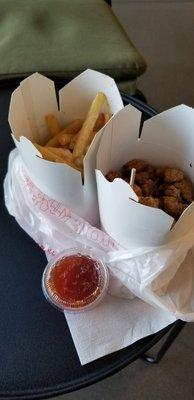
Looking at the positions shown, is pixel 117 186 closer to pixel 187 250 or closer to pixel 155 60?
pixel 187 250

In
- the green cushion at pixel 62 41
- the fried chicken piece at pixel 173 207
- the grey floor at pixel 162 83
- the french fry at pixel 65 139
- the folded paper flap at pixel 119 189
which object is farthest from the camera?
the green cushion at pixel 62 41

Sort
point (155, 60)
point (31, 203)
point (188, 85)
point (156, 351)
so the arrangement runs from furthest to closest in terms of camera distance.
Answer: point (155, 60) → point (188, 85) → point (156, 351) → point (31, 203)

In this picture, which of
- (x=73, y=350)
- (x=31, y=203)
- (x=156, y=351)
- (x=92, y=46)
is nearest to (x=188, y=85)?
(x=92, y=46)

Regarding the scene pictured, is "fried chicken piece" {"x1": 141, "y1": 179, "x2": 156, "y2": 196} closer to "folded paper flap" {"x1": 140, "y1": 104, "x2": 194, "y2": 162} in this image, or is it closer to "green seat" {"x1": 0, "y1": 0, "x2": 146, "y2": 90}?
"folded paper flap" {"x1": 140, "y1": 104, "x2": 194, "y2": 162}

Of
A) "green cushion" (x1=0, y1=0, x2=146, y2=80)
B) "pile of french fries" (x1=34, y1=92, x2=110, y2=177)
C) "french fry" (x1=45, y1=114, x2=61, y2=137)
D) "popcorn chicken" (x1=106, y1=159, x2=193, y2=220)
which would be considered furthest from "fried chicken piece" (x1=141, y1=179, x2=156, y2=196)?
"green cushion" (x1=0, y1=0, x2=146, y2=80)

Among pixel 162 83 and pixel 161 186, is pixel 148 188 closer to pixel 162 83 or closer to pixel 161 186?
pixel 161 186

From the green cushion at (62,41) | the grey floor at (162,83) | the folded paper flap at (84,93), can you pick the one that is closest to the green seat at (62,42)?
the green cushion at (62,41)

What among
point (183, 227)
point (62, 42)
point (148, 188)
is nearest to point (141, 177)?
point (148, 188)

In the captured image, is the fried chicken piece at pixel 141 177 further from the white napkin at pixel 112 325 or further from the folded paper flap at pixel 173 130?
the white napkin at pixel 112 325
